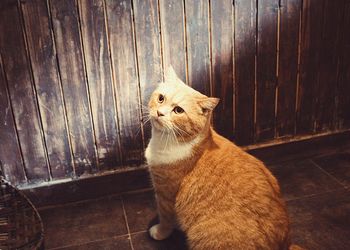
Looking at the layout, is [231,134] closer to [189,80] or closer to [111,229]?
[189,80]

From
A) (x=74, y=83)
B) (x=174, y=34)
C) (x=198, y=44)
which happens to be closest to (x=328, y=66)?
(x=198, y=44)

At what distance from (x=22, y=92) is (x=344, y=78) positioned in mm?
1835

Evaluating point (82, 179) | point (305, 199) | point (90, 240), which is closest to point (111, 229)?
point (90, 240)

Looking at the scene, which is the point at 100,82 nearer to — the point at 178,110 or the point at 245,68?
the point at 178,110

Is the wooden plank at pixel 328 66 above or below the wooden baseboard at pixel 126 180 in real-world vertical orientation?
above

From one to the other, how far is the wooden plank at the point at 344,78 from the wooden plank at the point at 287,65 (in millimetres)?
298

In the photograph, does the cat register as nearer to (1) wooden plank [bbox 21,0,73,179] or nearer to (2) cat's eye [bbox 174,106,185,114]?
(2) cat's eye [bbox 174,106,185,114]

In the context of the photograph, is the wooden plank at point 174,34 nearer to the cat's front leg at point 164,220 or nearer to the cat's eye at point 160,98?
the cat's eye at point 160,98

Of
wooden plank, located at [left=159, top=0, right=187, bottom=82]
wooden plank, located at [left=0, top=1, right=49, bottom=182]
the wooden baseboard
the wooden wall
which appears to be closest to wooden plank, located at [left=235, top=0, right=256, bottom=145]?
the wooden wall

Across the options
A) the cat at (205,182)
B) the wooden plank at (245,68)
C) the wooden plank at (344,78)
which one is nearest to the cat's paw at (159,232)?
the cat at (205,182)

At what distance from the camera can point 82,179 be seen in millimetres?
2242

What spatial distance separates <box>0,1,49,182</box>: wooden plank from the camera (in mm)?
1862

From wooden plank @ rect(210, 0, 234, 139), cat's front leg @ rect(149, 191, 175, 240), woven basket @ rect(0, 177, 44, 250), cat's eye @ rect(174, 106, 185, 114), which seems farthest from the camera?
wooden plank @ rect(210, 0, 234, 139)

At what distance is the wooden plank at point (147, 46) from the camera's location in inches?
78.1
